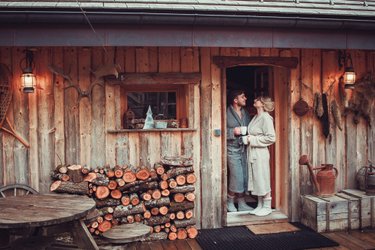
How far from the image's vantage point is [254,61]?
702cm

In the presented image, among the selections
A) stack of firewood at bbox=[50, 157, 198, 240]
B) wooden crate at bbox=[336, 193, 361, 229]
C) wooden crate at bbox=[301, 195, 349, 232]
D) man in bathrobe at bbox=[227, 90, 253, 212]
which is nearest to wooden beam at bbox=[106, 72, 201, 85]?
stack of firewood at bbox=[50, 157, 198, 240]

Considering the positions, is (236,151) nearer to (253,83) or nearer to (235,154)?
(235,154)

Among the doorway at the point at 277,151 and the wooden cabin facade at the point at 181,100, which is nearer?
the wooden cabin facade at the point at 181,100

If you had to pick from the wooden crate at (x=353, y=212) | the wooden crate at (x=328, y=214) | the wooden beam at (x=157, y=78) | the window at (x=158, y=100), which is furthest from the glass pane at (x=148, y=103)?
the wooden crate at (x=353, y=212)

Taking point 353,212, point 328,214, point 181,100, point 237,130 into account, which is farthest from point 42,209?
point 353,212

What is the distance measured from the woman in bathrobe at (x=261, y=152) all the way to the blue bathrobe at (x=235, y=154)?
32 cm

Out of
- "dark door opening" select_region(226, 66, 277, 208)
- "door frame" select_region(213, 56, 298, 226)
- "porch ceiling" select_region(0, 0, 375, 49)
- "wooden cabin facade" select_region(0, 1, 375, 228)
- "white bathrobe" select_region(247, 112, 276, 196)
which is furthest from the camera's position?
"dark door opening" select_region(226, 66, 277, 208)

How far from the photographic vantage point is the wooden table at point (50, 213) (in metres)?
4.44

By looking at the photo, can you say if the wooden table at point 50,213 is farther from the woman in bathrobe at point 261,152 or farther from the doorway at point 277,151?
the woman in bathrobe at point 261,152

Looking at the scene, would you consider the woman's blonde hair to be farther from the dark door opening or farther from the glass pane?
the glass pane

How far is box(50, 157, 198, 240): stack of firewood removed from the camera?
6.11 m

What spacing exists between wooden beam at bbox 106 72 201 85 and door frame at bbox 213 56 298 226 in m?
0.49

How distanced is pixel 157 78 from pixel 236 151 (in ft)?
7.24

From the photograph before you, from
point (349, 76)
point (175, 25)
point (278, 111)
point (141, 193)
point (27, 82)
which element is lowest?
point (141, 193)
